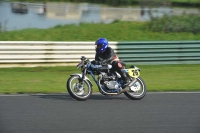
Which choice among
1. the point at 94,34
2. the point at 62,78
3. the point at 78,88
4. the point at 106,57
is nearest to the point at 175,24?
the point at 94,34

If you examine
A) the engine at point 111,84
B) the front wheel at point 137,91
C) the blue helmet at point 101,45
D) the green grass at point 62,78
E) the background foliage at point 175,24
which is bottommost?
the front wheel at point 137,91

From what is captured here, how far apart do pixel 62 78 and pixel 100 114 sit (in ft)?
17.7

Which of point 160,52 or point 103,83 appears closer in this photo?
point 103,83

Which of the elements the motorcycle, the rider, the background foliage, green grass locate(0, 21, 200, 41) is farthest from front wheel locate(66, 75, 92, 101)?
the background foliage

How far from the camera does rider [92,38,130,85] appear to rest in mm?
11781

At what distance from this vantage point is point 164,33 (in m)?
22.3

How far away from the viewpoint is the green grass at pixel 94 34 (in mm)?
20698

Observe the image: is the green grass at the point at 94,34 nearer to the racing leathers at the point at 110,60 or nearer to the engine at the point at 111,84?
the racing leathers at the point at 110,60

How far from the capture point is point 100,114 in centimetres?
998

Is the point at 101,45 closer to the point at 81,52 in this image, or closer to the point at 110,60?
the point at 110,60

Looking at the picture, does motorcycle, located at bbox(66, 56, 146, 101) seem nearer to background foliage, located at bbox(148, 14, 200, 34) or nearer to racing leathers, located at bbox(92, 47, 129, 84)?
racing leathers, located at bbox(92, 47, 129, 84)

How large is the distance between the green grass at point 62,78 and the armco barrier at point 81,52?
0.27 metres

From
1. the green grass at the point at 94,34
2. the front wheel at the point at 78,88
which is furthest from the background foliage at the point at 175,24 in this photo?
the front wheel at the point at 78,88

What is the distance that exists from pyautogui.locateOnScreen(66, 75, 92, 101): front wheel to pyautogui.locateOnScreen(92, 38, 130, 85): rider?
0.60 meters
